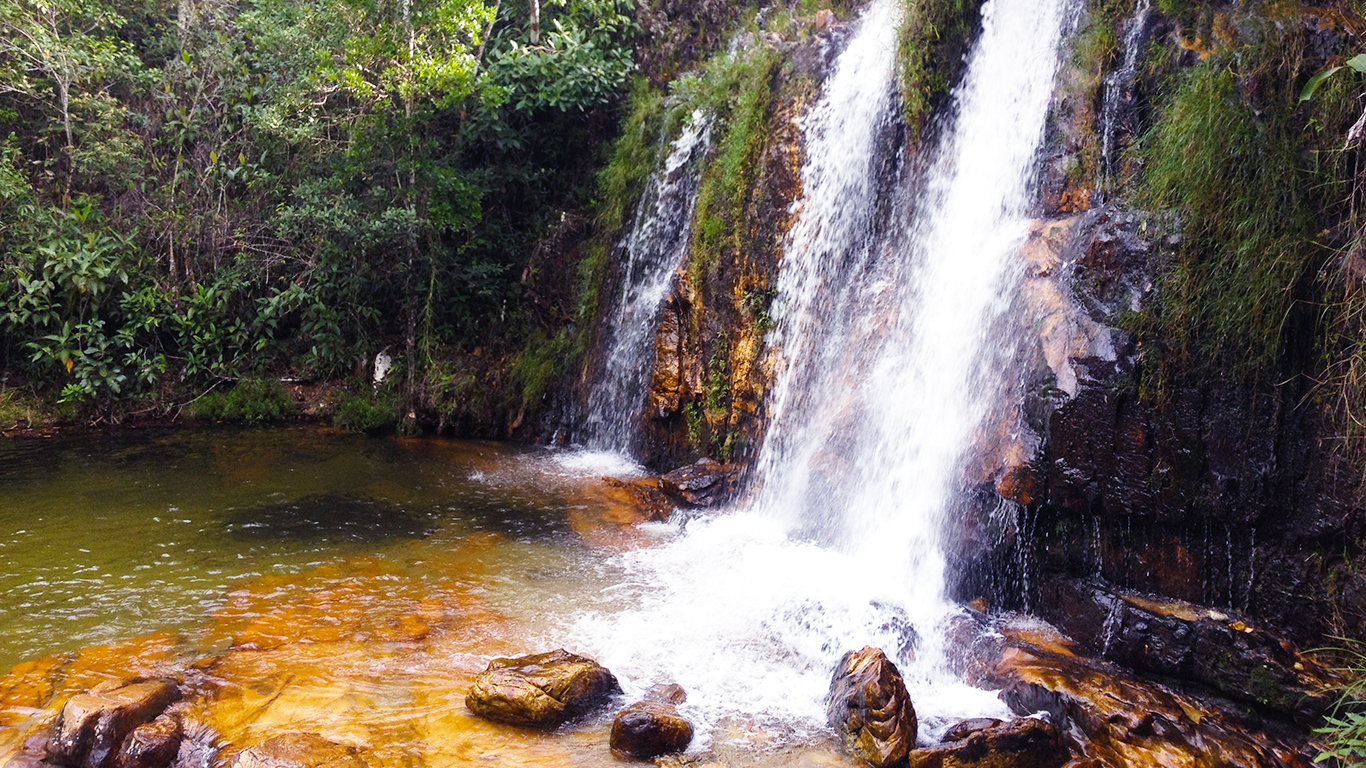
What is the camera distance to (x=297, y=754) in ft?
12.5

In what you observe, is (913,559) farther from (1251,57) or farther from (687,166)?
(687,166)

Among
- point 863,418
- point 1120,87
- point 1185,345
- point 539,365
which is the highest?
point 1120,87

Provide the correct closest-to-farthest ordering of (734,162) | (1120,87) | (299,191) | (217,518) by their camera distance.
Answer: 1. (1120,87)
2. (217,518)
3. (734,162)
4. (299,191)

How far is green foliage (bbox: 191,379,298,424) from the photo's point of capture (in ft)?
38.6

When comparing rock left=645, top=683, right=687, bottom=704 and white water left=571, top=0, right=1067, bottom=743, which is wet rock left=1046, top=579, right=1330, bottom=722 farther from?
rock left=645, top=683, right=687, bottom=704

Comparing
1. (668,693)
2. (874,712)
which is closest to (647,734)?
(668,693)

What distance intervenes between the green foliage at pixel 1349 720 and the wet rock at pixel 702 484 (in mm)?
4995

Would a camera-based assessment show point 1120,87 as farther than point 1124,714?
Yes

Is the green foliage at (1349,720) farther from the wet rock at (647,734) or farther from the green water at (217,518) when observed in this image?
the green water at (217,518)

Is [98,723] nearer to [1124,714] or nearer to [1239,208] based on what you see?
[1124,714]

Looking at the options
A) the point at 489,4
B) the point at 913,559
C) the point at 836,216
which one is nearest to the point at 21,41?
the point at 489,4

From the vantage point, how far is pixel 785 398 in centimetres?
827

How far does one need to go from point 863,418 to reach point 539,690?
3802 mm

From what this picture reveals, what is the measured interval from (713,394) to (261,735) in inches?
225
